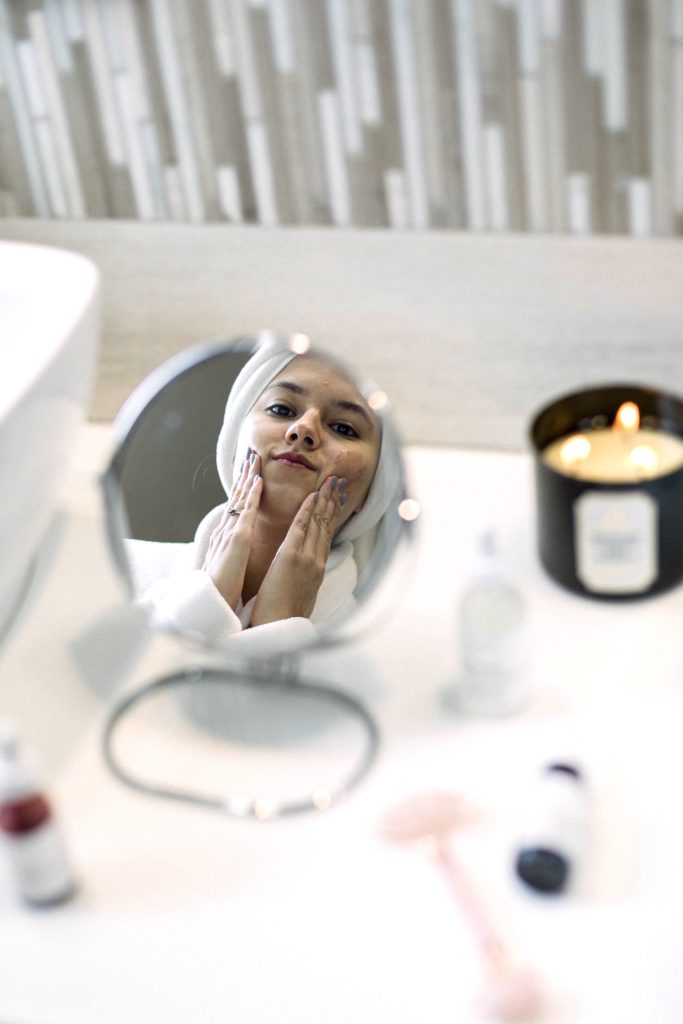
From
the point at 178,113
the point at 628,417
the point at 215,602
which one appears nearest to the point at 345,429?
the point at 215,602

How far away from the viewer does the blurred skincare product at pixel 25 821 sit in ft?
2.28

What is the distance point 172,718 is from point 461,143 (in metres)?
0.47

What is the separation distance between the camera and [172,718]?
0.83 metres

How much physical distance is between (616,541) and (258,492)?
24 cm

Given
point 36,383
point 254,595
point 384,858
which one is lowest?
point 384,858

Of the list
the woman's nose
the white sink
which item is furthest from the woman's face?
the white sink

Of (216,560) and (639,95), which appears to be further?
(639,95)

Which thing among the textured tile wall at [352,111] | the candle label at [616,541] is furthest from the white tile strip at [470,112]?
the candle label at [616,541]

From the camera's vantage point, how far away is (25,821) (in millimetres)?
701

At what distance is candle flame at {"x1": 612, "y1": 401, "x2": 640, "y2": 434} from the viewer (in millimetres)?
894

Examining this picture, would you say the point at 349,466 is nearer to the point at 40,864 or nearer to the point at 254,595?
the point at 254,595

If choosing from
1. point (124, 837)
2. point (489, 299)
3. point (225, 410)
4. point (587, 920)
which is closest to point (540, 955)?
point (587, 920)

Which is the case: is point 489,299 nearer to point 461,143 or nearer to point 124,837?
point 461,143

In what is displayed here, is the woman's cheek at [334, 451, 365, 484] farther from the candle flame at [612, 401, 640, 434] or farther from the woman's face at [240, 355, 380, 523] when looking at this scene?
the candle flame at [612, 401, 640, 434]
